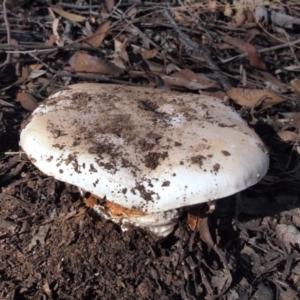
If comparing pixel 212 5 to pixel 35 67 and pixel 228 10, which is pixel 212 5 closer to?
pixel 228 10

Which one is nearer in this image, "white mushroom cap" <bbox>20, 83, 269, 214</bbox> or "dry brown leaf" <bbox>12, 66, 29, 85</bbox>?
"white mushroom cap" <bbox>20, 83, 269, 214</bbox>

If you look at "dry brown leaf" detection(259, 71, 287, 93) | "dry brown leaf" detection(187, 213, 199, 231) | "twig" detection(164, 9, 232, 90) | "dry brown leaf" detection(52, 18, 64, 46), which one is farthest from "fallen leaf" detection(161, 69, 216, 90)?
"dry brown leaf" detection(187, 213, 199, 231)

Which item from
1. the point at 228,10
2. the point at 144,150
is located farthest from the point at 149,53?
the point at 144,150

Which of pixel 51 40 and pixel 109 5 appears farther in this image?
pixel 109 5

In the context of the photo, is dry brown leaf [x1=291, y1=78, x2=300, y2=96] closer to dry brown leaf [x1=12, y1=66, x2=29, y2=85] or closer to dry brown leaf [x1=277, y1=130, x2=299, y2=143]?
dry brown leaf [x1=277, y1=130, x2=299, y2=143]

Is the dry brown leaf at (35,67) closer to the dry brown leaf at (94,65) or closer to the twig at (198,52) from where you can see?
the dry brown leaf at (94,65)

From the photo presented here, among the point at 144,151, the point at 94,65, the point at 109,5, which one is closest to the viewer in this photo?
the point at 144,151

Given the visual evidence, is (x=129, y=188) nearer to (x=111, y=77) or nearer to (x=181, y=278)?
(x=181, y=278)
